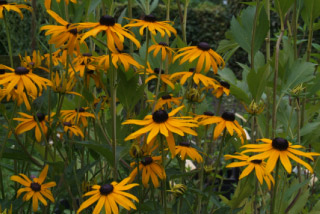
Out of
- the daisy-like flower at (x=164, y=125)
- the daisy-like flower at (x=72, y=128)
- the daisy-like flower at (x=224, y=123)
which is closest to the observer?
the daisy-like flower at (x=164, y=125)

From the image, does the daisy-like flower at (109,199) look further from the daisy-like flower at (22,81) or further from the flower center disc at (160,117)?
the daisy-like flower at (22,81)

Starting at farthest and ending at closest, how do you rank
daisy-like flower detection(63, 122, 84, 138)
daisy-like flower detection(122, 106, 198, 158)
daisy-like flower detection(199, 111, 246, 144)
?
daisy-like flower detection(63, 122, 84, 138)
daisy-like flower detection(199, 111, 246, 144)
daisy-like flower detection(122, 106, 198, 158)

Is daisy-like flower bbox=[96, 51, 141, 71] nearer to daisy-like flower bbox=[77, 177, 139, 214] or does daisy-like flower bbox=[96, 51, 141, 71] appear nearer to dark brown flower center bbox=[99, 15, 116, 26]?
dark brown flower center bbox=[99, 15, 116, 26]

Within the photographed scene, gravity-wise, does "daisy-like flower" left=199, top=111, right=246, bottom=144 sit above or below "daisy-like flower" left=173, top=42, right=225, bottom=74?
below

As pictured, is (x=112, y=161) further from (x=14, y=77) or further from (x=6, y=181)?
(x=6, y=181)

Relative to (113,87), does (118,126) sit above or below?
below

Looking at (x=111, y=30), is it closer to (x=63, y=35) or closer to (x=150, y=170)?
(x=63, y=35)

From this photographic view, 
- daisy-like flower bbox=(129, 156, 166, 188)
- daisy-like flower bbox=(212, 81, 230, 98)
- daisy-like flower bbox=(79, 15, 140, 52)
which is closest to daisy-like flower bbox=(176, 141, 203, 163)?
daisy-like flower bbox=(129, 156, 166, 188)

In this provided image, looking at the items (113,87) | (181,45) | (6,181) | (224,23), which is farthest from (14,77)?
(224,23)

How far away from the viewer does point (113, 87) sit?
0.84m

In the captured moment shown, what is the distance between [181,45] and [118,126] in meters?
0.29

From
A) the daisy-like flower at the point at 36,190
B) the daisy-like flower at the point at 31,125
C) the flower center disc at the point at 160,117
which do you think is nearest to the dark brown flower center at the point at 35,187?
the daisy-like flower at the point at 36,190

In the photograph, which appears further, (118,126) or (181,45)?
(181,45)

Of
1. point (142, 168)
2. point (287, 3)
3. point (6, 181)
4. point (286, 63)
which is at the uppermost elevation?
point (287, 3)
